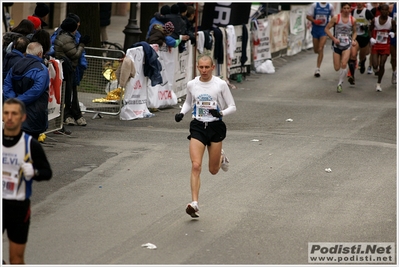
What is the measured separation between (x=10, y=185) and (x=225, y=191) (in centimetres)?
427

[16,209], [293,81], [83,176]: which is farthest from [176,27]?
[16,209]

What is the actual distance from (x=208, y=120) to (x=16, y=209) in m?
3.26

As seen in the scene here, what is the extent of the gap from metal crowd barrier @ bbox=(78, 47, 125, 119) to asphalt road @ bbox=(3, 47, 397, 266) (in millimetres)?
271

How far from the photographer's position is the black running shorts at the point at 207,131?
31.7 ft

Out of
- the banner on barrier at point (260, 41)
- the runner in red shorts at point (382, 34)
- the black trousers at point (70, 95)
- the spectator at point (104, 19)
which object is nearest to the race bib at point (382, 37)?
the runner in red shorts at point (382, 34)

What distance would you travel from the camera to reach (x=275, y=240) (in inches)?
341

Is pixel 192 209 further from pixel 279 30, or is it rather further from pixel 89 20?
pixel 279 30

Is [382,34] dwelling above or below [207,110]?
below

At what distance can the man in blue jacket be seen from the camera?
1095cm

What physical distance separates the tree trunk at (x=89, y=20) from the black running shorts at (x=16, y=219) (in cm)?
1290

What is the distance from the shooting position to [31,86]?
11.1 m

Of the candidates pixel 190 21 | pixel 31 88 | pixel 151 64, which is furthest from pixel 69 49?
pixel 190 21

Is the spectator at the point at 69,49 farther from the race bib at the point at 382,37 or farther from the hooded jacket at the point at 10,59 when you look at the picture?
the race bib at the point at 382,37

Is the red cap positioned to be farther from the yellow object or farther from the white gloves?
the white gloves
